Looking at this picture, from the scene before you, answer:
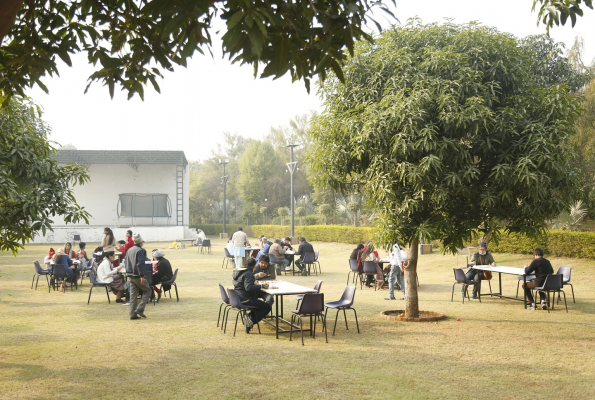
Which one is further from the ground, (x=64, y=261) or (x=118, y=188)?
(x=118, y=188)

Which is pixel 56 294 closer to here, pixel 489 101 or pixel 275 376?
pixel 275 376

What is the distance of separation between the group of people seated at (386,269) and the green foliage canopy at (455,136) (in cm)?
399

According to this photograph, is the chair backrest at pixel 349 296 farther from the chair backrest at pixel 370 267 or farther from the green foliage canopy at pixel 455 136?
the chair backrest at pixel 370 267

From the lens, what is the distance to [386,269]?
16.0m

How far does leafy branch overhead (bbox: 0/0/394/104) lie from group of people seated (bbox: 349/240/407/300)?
9.78m

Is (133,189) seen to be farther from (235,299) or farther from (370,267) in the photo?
(235,299)

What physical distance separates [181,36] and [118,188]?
47873 mm

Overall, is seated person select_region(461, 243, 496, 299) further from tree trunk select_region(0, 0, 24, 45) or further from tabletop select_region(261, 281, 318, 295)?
tree trunk select_region(0, 0, 24, 45)

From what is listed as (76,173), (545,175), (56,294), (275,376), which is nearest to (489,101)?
(545,175)

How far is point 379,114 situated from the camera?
9.39 metres

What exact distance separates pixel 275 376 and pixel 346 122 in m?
5.06

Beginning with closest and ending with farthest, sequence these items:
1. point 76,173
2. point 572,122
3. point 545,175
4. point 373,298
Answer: point 76,173 < point 545,175 < point 572,122 < point 373,298

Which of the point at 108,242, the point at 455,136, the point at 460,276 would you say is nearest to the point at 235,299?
the point at 455,136

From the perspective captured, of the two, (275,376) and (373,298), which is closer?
(275,376)
